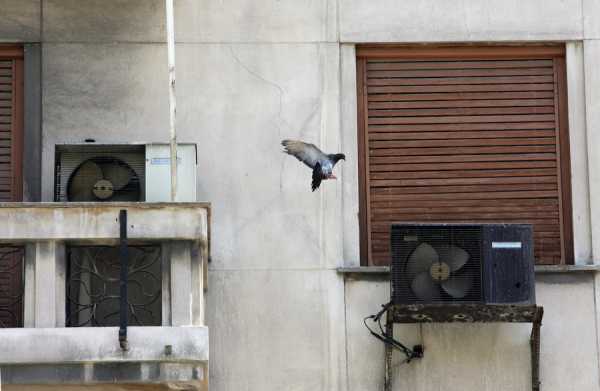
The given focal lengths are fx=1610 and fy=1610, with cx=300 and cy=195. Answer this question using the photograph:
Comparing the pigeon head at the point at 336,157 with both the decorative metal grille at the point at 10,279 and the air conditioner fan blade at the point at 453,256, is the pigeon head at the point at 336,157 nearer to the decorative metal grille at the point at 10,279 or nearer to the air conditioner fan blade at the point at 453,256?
the air conditioner fan blade at the point at 453,256

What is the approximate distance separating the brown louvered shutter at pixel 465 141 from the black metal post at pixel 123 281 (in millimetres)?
2990

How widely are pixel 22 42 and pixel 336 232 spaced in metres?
3.59

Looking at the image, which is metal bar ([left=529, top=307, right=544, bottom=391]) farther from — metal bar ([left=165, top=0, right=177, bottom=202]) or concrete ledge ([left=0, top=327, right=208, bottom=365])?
metal bar ([left=165, top=0, right=177, bottom=202])

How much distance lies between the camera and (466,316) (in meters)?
14.8

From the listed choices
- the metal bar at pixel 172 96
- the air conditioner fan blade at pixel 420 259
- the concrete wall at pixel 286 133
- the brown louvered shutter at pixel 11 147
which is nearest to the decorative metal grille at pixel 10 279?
the brown louvered shutter at pixel 11 147

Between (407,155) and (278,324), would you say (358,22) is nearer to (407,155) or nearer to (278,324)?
(407,155)

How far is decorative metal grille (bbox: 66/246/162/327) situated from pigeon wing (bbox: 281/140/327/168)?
5.64 ft

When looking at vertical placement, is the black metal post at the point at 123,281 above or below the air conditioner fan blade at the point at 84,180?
below

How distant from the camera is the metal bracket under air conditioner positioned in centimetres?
1462

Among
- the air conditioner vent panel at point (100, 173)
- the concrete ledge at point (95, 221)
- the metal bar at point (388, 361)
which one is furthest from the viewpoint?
the metal bar at point (388, 361)

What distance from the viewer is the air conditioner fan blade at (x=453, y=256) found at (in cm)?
1470

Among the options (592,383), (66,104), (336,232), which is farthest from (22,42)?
(592,383)

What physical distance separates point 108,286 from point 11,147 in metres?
1.85

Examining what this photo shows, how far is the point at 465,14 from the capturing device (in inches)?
634
